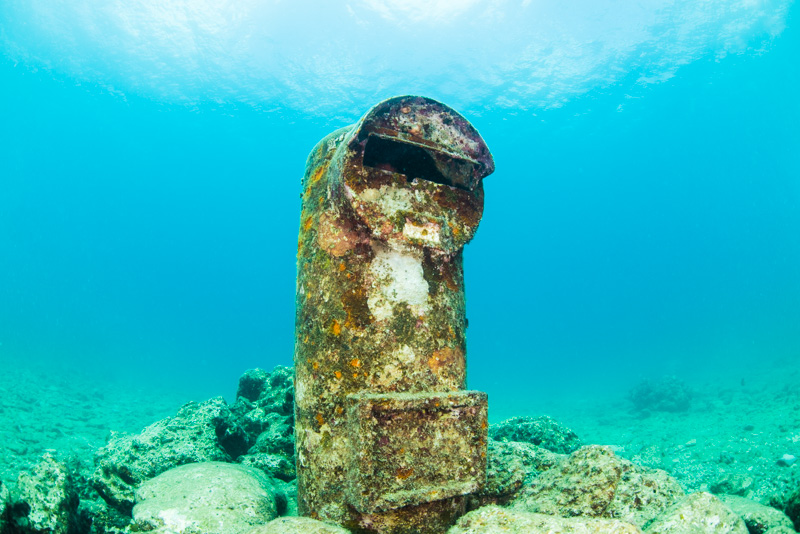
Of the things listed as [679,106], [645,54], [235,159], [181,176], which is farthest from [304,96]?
[181,176]

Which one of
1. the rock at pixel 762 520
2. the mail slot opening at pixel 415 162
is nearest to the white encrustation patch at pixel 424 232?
the mail slot opening at pixel 415 162

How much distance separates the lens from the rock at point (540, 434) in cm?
650

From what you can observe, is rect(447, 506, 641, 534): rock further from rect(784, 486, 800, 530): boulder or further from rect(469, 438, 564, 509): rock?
rect(784, 486, 800, 530): boulder

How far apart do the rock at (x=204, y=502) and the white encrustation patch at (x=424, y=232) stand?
91.7 inches

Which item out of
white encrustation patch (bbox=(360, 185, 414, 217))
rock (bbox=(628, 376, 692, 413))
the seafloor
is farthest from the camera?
rock (bbox=(628, 376, 692, 413))

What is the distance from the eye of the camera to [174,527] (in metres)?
2.77

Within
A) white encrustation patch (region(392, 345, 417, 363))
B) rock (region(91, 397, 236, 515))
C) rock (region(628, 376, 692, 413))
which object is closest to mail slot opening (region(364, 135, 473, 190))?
white encrustation patch (region(392, 345, 417, 363))

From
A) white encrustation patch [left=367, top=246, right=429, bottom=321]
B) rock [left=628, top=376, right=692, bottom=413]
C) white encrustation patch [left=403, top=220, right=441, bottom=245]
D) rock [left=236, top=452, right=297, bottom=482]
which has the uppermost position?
rock [left=628, top=376, right=692, bottom=413]

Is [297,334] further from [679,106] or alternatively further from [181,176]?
[181,176]

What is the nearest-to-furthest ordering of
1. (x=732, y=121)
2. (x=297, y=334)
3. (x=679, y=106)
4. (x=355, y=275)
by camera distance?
(x=355, y=275) < (x=297, y=334) < (x=679, y=106) < (x=732, y=121)

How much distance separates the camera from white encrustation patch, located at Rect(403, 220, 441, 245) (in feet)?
10.3

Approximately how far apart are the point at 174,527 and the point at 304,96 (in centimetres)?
5119

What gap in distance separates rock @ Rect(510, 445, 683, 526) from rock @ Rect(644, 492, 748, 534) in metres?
0.39

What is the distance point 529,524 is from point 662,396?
23.6 metres
